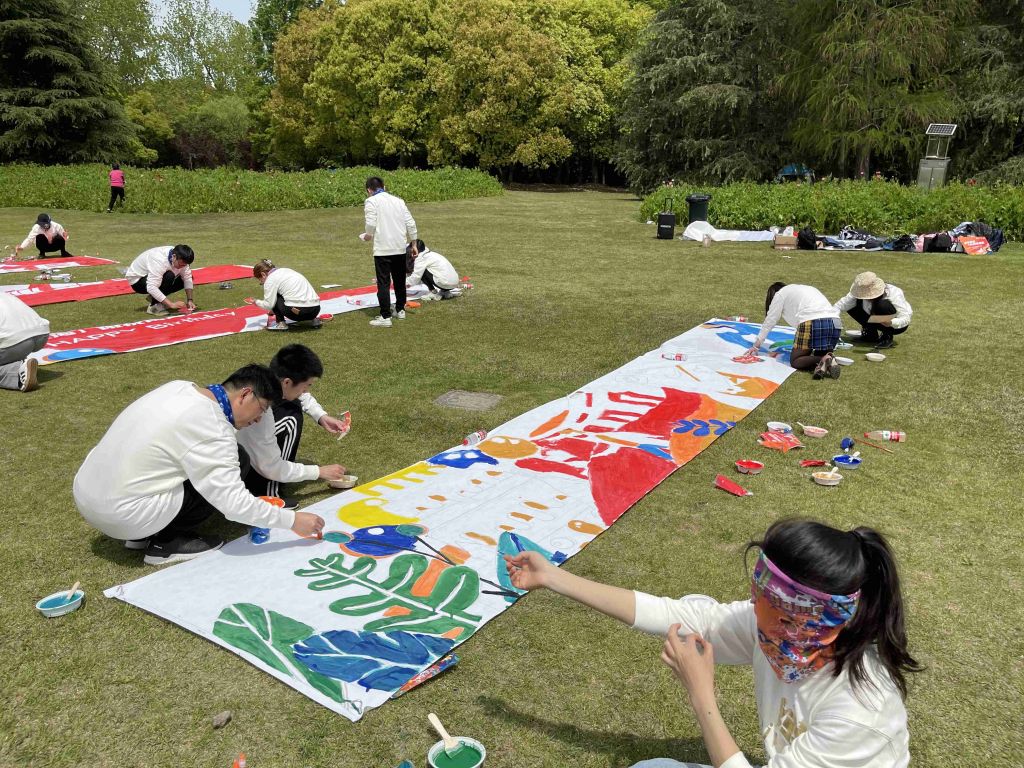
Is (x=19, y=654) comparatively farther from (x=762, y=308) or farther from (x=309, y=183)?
(x=309, y=183)

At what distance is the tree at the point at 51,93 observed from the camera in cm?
3662

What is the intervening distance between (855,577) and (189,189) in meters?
29.4

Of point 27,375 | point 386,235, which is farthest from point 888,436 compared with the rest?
point 27,375

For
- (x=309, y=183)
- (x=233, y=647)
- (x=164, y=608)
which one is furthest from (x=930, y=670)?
(x=309, y=183)

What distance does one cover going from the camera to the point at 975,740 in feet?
10.3

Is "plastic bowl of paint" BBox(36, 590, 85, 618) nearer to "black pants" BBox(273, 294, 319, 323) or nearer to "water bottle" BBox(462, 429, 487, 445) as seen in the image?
"water bottle" BBox(462, 429, 487, 445)

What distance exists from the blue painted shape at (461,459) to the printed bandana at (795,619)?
12.9 feet

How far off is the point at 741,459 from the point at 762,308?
6.23m

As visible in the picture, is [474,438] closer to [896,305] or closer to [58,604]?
[58,604]

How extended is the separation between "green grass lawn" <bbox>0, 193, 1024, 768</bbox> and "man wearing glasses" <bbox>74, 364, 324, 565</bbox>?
19.0 inches

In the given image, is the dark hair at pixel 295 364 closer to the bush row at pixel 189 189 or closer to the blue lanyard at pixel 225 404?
the blue lanyard at pixel 225 404

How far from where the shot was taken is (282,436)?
5.19m

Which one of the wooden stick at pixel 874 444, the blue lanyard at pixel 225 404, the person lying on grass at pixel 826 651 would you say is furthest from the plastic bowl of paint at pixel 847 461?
the blue lanyard at pixel 225 404

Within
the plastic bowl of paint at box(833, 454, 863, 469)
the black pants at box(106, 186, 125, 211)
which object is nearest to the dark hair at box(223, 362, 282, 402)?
the plastic bowl of paint at box(833, 454, 863, 469)
